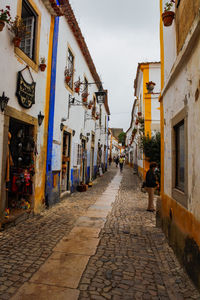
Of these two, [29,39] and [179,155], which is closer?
[179,155]

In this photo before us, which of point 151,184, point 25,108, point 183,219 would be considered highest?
point 25,108

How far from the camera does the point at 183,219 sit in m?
3.33

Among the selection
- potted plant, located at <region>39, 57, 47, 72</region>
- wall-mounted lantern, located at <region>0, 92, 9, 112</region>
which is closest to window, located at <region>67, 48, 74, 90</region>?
potted plant, located at <region>39, 57, 47, 72</region>

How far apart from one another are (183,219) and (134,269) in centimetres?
108

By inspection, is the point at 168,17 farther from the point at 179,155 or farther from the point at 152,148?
the point at 152,148

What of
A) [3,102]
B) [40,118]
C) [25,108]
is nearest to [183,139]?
[3,102]

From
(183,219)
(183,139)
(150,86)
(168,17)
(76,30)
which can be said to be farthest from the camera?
(150,86)

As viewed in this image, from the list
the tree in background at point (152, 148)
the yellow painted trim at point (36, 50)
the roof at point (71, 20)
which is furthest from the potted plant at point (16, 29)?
the tree in background at point (152, 148)

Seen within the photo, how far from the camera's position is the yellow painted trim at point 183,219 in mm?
2771

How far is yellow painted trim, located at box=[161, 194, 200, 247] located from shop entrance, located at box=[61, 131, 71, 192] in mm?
4920

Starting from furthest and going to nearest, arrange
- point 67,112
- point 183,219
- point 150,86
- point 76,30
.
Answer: point 150,86 < point 76,30 < point 67,112 < point 183,219

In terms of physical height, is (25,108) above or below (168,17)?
below

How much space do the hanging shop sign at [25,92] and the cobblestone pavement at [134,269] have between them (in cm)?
358

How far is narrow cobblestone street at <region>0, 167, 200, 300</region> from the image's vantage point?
2.59m
